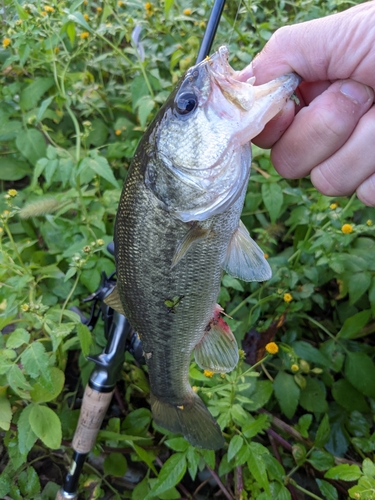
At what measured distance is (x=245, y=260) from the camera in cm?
139

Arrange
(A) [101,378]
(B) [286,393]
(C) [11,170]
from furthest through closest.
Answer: (C) [11,170]
(B) [286,393]
(A) [101,378]

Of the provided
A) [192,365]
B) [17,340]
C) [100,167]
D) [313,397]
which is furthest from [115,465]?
[100,167]

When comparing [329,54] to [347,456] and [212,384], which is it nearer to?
[212,384]

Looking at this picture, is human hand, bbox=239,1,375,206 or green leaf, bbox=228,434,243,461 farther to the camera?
green leaf, bbox=228,434,243,461

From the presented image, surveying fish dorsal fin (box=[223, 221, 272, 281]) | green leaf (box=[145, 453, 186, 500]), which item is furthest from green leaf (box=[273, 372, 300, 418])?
fish dorsal fin (box=[223, 221, 272, 281])

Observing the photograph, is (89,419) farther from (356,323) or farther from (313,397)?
(356,323)

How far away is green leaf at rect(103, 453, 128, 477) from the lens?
2084 mm

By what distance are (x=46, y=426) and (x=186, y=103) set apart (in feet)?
4.85

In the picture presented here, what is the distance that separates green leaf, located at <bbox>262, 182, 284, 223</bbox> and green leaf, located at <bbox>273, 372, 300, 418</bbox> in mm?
841

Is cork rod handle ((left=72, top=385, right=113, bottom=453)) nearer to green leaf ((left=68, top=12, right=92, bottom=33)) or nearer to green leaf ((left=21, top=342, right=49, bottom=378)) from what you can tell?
green leaf ((left=21, top=342, right=49, bottom=378))

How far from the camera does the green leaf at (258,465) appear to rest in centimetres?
157

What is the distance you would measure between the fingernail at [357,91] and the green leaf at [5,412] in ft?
6.05

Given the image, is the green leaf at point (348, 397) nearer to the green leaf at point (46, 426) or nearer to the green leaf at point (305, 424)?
the green leaf at point (305, 424)

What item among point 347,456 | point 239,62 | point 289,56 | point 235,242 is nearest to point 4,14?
point 239,62
